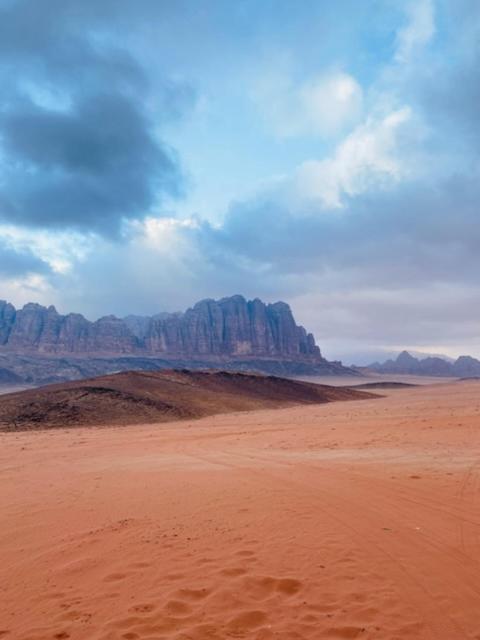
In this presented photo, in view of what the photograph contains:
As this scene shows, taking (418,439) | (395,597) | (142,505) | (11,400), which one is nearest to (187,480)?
(142,505)

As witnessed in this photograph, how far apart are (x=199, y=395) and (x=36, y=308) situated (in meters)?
146

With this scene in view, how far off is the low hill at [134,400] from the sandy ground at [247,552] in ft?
84.9

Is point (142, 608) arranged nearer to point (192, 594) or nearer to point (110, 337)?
point (192, 594)

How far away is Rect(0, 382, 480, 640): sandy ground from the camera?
4633 mm

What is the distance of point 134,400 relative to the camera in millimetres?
44000

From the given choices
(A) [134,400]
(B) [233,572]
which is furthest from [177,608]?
(A) [134,400]

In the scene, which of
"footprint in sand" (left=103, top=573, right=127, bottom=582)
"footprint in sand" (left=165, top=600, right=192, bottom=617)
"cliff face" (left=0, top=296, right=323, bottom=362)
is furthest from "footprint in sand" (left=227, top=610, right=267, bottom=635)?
"cliff face" (left=0, top=296, right=323, bottom=362)

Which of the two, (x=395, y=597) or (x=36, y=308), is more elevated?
(x=36, y=308)

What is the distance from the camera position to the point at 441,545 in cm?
633

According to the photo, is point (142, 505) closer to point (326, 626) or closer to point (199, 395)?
point (326, 626)

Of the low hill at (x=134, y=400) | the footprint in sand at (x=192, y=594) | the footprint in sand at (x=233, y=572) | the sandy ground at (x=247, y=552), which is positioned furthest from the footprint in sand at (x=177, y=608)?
the low hill at (x=134, y=400)

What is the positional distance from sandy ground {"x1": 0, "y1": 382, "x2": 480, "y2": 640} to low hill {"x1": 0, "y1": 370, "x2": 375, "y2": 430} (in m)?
25.9

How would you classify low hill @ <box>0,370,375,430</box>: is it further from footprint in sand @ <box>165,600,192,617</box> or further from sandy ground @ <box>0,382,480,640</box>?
footprint in sand @ <box>165,600,192,617</box>

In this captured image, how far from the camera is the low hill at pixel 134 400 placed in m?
37.6
